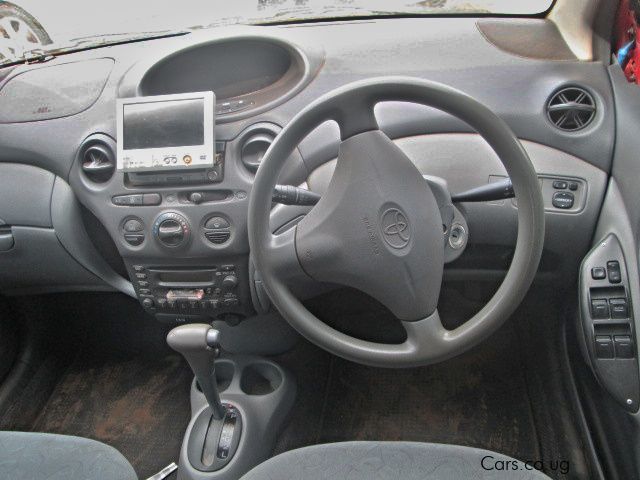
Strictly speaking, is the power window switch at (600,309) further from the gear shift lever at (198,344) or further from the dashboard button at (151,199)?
the dashboard button at (151,199)

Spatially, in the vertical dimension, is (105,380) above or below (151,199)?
below

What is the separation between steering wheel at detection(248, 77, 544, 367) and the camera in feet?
3.17

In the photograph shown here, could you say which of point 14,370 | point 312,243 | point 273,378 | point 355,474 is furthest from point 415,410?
point 14,370

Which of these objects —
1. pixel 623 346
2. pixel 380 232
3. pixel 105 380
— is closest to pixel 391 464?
pixel 380 232

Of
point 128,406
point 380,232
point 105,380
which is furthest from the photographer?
point 105,380

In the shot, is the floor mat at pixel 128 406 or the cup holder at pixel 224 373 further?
the floor mat at pixel 128 406

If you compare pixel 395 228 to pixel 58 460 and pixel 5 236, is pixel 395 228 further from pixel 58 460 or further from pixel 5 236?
pixel 5 236

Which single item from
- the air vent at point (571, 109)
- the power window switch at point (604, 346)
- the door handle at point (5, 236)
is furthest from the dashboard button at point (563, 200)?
the door handle at point (5, 236)

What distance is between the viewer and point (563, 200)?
4.33 ft

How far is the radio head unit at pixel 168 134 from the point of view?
1.33m

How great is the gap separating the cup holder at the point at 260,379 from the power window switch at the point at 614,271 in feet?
2.79

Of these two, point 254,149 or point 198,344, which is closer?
point 198,344

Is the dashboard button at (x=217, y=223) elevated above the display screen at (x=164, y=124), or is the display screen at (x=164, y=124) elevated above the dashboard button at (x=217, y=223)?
the display screen at (x=164, y=124)

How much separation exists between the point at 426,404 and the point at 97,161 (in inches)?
43.5
